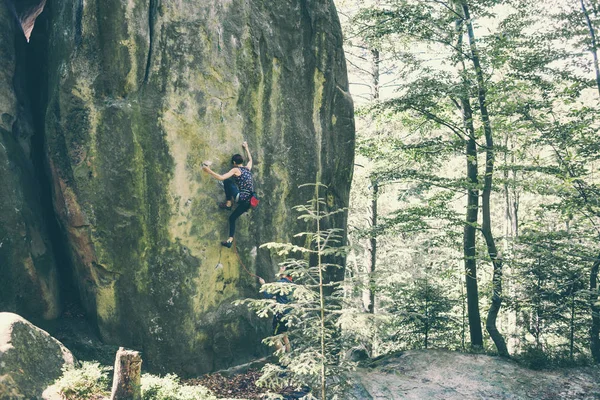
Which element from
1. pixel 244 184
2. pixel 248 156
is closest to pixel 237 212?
pixel 244 184

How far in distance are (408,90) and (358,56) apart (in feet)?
23.8

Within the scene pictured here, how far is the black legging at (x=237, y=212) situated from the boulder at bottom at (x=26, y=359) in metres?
4.51

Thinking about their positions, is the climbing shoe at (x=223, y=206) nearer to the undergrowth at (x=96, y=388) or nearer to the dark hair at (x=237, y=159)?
the dark hair at (x=237, y=159)

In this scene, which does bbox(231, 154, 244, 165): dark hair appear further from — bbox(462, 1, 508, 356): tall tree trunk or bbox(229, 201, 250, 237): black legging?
bbox(462, 1, 508, 356): tall tree trunk

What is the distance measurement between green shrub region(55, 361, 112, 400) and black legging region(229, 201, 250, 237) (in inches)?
182

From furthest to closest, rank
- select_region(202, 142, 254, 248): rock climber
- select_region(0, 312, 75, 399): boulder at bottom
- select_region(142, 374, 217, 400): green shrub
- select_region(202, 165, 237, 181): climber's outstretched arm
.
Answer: select_region(202, 142, 254, 248): rock climber, select_region(202, 165, 237, 181): climber's outstretched arm, select_region(142, 374, 217, 400): green shrub, select_region(0, 312, 75, 399): boulder at bottom

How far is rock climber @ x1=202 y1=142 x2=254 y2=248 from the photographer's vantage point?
10078 millimetres

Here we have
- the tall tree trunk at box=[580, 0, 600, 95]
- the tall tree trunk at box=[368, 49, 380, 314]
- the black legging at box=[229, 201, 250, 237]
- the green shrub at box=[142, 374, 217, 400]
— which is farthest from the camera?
the tall tree trunk at box=[368, 49, 380, 314]

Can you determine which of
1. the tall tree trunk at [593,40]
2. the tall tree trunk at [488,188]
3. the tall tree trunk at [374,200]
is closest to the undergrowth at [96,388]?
the tall tree trunk at [488,188]

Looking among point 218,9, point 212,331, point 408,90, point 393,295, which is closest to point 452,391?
point 393,295

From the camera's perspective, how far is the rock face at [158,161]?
9484 millimetres

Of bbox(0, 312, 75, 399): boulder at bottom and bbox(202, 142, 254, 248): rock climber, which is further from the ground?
bbox(202, 142, 254, 248): rock climber

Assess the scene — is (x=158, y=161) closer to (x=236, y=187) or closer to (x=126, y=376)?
(x=236, y=187)

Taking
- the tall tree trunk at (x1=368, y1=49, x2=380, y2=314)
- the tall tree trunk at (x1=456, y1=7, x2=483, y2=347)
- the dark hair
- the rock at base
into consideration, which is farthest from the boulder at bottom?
the tall tree trunk at (x1=368, y1=49, x2=380, y2=314)
